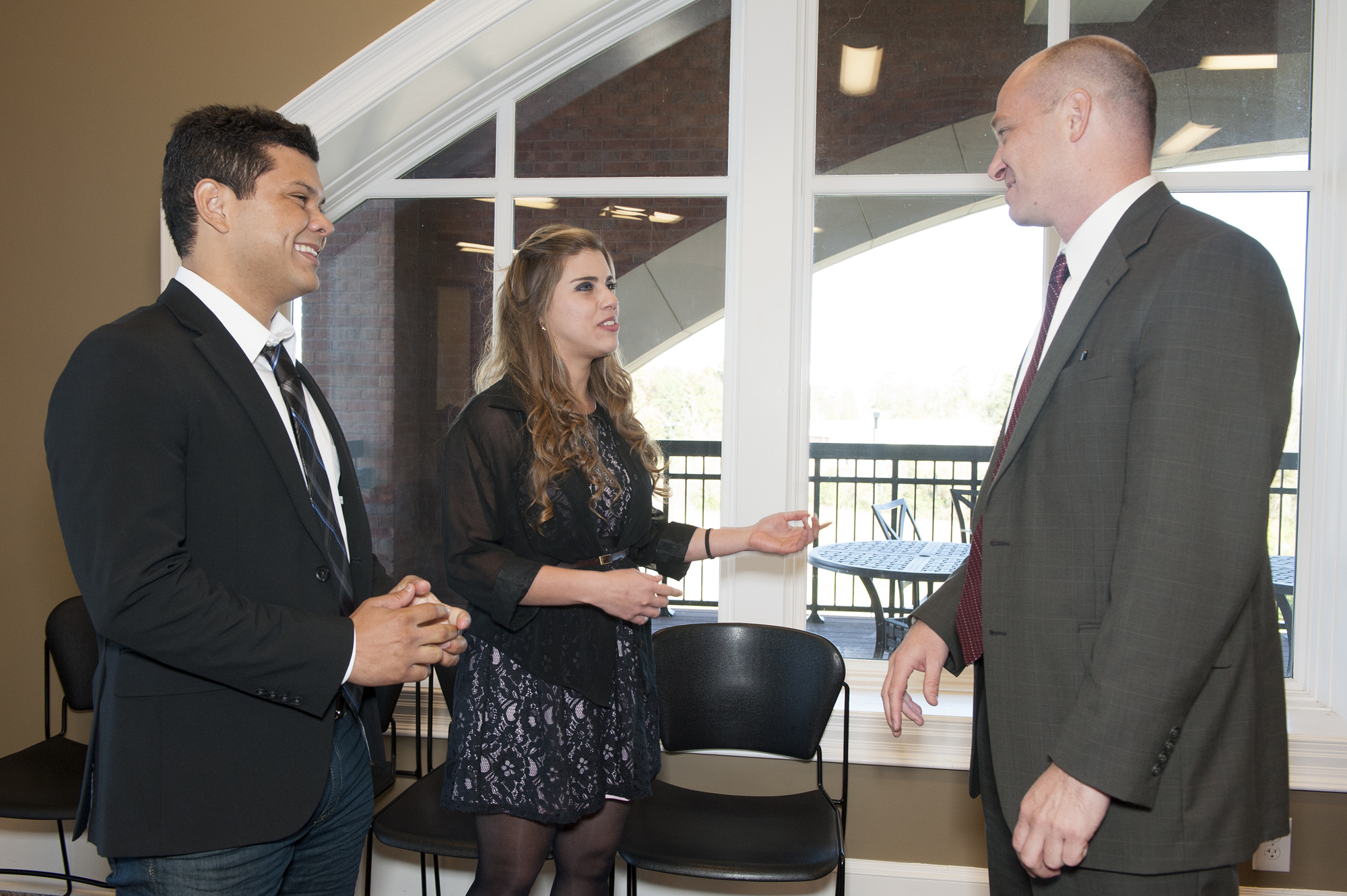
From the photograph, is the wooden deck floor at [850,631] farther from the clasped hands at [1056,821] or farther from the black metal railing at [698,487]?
the clasped hands at [1056,821]

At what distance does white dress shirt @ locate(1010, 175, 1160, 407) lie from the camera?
142 cm

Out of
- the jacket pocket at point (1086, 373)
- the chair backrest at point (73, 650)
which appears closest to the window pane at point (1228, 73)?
the jacket pocket at point (1086, 373)

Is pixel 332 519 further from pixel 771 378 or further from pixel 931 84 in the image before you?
pixel 931 84

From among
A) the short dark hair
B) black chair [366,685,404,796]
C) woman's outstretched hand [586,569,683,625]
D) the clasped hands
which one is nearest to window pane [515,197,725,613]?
black chair [366,685,404,796]

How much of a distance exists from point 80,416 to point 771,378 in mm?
2080

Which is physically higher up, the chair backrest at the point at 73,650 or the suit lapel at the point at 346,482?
the suit lapel at the point at 346,482

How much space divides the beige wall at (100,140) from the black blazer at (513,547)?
1.24 metres

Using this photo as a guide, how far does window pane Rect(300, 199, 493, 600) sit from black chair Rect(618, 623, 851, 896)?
1032mm

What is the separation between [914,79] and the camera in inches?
116

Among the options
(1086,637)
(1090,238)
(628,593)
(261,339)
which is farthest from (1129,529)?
(261,339)

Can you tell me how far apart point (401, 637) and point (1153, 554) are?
1100 millimetres

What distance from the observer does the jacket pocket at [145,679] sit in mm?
1292

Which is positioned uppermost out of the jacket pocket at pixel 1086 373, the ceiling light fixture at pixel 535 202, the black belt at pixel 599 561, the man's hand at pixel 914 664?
the ceiling light fixture at pixel 535 202

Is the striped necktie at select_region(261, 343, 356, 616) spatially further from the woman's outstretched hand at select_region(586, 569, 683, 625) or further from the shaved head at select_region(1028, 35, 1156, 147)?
the shaved head at select_region(1028, 35, 1156, 147)
